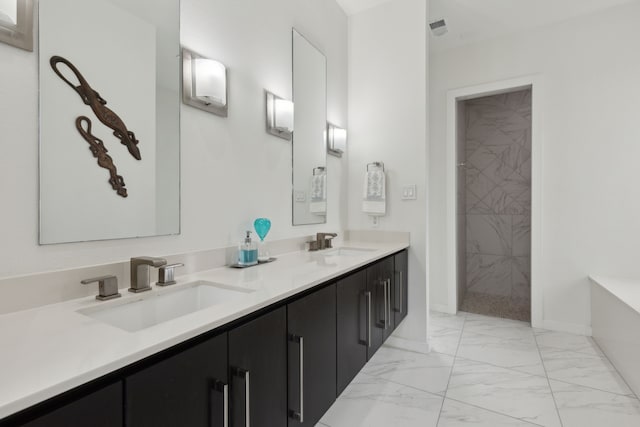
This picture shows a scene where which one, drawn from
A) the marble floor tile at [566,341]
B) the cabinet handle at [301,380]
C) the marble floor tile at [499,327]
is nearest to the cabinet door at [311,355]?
the cabinet handle at [301,380]

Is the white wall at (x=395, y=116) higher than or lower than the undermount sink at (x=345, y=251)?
higher

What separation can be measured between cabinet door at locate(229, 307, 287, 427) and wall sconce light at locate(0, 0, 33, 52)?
1.04 metres

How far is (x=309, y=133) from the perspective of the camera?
2.26 m

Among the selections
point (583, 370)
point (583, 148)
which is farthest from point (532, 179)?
point (583, 370)

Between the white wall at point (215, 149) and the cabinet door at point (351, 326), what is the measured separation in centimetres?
61

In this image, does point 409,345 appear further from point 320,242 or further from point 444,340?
point 320,242

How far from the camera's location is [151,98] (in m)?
1.25

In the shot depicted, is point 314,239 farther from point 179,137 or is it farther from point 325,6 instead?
point 325,6

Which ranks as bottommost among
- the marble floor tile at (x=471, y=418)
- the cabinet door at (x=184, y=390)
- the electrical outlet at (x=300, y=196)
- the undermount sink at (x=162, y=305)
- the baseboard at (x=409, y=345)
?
the marble floor tile at (x=471, y=418)

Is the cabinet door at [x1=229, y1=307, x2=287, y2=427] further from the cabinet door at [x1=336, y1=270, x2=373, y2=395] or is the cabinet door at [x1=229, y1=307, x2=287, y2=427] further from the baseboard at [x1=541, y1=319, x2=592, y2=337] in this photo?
the baseboard at [x1=541, y1=319, x2=592, y2=337]

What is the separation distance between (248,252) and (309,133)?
107 centimetres

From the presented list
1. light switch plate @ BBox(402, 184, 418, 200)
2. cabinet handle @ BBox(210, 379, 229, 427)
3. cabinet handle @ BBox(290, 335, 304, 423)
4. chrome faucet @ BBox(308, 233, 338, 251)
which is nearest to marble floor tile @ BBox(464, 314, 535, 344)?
light switch plate @ BBox(402, 184, 418, 200)

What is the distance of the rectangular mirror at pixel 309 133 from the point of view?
2.13 metres

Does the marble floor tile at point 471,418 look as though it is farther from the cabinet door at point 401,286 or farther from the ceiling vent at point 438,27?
the ceiling vent at point 438,27
